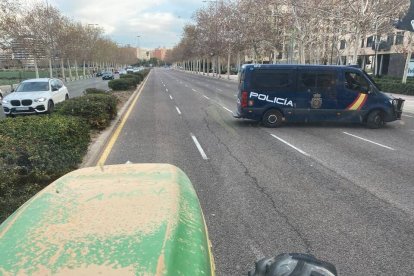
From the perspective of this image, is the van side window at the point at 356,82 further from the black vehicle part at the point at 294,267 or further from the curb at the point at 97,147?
the black vehicle part at the point at 294,267

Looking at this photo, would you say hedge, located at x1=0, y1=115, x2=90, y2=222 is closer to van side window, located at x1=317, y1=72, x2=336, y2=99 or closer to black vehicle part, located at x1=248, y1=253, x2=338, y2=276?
black vehicle part, located at x1=248, y1=253, x2=338, y2=276

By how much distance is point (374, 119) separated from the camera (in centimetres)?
1435

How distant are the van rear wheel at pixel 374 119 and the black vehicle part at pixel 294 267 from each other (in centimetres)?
1367

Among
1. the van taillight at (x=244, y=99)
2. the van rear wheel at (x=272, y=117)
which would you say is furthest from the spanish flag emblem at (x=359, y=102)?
the van taillight at (x=244, y=99)

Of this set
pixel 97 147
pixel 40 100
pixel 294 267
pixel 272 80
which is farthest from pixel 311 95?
pixel 294 267

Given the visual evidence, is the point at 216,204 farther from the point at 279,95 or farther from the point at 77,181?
the point at 279,95

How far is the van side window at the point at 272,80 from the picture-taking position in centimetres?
1405

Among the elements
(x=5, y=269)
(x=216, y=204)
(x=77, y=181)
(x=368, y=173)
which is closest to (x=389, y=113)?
(x=368, y=173)

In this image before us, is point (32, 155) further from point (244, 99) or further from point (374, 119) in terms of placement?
point (374, 119)

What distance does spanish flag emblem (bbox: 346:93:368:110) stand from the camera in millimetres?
14102

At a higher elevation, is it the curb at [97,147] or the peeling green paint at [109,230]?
the peeling green paint at [109,230]

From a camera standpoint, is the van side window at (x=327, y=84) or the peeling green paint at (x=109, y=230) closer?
the peeling green paint at (x=109, y=230)

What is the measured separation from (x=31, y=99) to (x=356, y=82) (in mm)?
14466

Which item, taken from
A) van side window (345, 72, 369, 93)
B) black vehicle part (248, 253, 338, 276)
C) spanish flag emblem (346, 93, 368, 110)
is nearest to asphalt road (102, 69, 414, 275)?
spanish flag emblem (346, 93, 368, 110)
